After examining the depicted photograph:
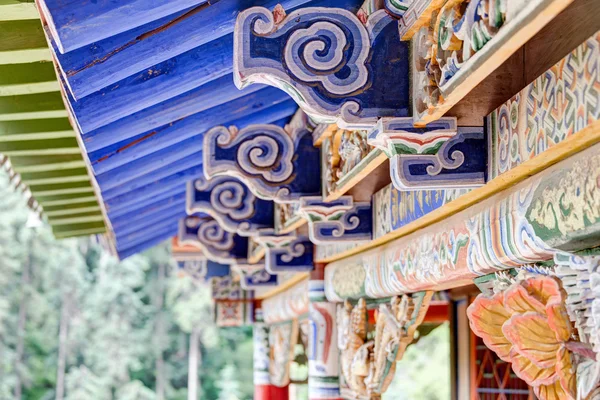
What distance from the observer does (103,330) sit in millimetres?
22281

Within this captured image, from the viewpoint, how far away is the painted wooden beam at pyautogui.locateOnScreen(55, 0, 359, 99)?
2.63 m

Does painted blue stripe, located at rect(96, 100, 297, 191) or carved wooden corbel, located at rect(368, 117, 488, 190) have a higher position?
painted blue stripe, located at rect(96, 100, 297, 191)

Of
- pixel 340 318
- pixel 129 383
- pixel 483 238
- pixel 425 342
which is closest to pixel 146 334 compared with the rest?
pixel 129 383

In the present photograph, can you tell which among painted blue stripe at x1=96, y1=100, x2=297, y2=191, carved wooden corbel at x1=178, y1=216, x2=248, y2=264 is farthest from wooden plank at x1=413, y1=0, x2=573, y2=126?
carved wooden corbel at x1=178, y1=216, x2=248, y2=264

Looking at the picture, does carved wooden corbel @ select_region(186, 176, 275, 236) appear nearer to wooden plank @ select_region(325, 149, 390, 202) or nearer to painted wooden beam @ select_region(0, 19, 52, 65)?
wooden plank @ select_region(325, 149, 390, 202)

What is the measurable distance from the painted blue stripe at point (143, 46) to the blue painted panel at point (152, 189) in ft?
6.84

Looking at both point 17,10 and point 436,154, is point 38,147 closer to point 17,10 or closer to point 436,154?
point 17,10

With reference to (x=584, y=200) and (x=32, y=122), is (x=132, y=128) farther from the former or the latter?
(x=584, y=200)

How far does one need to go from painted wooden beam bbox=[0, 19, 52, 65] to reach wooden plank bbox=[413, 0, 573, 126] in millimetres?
1282

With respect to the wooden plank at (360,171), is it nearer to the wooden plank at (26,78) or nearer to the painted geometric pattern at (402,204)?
the painted geometric pattern at (402,204)

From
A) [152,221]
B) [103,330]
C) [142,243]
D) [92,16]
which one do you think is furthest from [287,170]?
[103,330]

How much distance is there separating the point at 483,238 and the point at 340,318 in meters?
2.20

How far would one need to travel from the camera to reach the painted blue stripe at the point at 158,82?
3.03 meters

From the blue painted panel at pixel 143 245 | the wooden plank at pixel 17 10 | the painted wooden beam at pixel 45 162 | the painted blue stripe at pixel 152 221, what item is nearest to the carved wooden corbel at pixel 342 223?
the painted wooden beam at pixel 45 162
